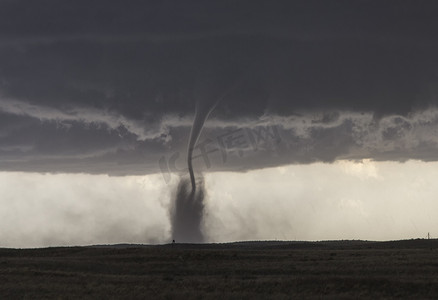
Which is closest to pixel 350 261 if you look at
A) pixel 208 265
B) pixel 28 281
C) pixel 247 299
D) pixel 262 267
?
pixel 262 267

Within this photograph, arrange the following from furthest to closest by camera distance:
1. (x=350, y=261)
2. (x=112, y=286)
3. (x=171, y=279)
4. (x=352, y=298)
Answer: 1. (x=350, y=261)
2. (x=171, y=279)
3. (x=112, y=286)
4. (x=352, y=298)

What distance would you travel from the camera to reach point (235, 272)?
61.9 m

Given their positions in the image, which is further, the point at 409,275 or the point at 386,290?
the point at 409,275

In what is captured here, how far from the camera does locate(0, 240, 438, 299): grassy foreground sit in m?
49.0

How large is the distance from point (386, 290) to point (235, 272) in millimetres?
16259

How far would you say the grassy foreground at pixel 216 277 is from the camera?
49031 mm

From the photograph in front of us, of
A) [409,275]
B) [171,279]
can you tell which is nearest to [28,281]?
[171,279]

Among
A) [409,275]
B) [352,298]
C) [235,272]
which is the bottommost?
[352,298]

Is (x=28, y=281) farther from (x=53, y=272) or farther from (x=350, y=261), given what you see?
(x=350, y=261)

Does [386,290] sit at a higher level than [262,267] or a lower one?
lower

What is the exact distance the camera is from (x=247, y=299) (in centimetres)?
4712

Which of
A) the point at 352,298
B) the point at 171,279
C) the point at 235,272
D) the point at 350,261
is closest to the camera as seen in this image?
the point at 352,298

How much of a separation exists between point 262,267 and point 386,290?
675 inches

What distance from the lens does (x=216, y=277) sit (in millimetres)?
58312
